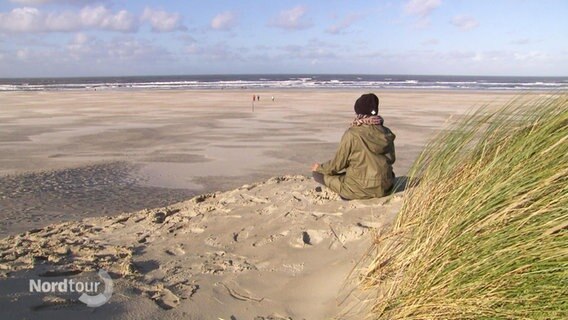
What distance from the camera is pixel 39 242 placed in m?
5.37

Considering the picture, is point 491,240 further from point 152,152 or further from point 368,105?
point 152,152

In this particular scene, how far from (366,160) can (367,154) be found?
0.23 ft

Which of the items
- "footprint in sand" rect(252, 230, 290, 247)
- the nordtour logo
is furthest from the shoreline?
the nordtour logo

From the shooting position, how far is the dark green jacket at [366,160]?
17.5 ft

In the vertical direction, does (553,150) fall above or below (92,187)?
above

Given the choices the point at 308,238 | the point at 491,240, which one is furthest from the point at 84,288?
the point at 491,240

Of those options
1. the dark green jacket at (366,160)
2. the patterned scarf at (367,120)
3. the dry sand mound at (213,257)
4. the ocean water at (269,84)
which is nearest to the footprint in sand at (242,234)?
the dry sand mound at (213,257)

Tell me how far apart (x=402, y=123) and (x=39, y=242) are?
1726 centimetres

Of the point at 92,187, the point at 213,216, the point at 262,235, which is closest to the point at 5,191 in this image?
the point at 92,187

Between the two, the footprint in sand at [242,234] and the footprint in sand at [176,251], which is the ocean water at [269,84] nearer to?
the footprint in sand at [242,234]

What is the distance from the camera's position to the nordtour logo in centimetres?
353

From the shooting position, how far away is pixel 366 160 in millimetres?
5363

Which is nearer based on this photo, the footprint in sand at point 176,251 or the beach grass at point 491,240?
the beach grass at point 491,240

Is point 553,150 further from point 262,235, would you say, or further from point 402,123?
point 402,123
